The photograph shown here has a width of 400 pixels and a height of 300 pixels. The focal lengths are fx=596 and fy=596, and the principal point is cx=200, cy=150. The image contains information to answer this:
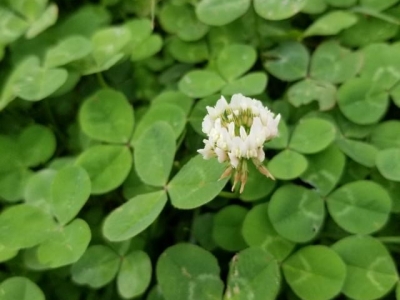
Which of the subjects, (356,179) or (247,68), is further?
(247,68)

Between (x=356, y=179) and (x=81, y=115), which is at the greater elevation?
(x=81, y=115)

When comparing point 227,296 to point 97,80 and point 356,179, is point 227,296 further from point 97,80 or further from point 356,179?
point 97,80

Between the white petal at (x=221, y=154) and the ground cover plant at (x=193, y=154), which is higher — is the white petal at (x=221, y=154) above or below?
above

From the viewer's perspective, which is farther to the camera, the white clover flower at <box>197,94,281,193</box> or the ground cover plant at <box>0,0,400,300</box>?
the ground cover plant at <box>0,0,400,300</box>

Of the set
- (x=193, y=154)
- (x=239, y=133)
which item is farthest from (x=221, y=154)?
(x=193, y=154)

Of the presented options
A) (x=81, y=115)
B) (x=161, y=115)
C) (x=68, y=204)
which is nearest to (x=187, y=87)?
(x=161, y=115)

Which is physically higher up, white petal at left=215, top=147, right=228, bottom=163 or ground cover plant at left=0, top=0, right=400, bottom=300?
white petal at left=215, top=147, right=228, bottom=163
